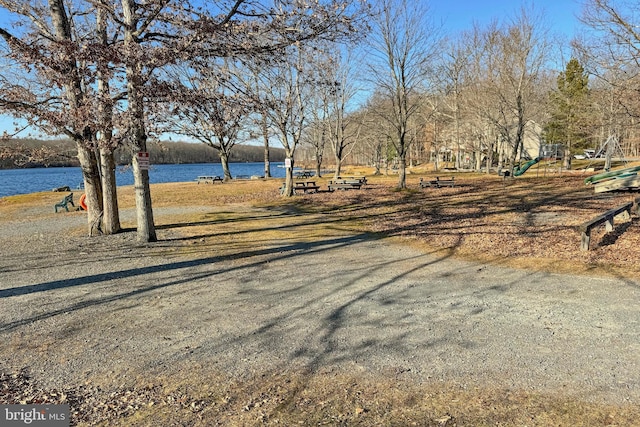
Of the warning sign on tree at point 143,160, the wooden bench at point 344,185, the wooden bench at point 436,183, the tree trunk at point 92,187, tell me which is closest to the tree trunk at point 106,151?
the tree trunk at point 92,187

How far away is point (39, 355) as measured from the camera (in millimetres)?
4074

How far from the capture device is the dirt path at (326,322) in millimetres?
3707

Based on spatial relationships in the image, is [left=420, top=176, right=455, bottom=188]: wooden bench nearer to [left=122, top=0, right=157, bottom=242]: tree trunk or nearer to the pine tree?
the pine tree

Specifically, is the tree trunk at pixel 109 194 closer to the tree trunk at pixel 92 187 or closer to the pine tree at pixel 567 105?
the tree trunk at pixel 92 187

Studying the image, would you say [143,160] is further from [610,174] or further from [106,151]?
[610,174]

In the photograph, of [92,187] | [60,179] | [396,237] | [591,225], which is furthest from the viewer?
[60,179]

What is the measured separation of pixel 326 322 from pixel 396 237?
228 inches

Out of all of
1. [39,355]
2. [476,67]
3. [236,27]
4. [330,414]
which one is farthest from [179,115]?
[476,67]

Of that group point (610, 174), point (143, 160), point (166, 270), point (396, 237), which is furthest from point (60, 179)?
point (610, 174)

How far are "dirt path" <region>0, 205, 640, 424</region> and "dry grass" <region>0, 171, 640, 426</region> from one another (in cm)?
24

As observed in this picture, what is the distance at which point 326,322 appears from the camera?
188 inches

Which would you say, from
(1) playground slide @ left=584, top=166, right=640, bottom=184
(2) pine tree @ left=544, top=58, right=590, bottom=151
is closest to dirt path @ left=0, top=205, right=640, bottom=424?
(1) playground slide @ left=584, top=166, right=640, bottom=184

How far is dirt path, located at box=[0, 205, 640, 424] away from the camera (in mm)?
3707

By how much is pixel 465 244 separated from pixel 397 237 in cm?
178
